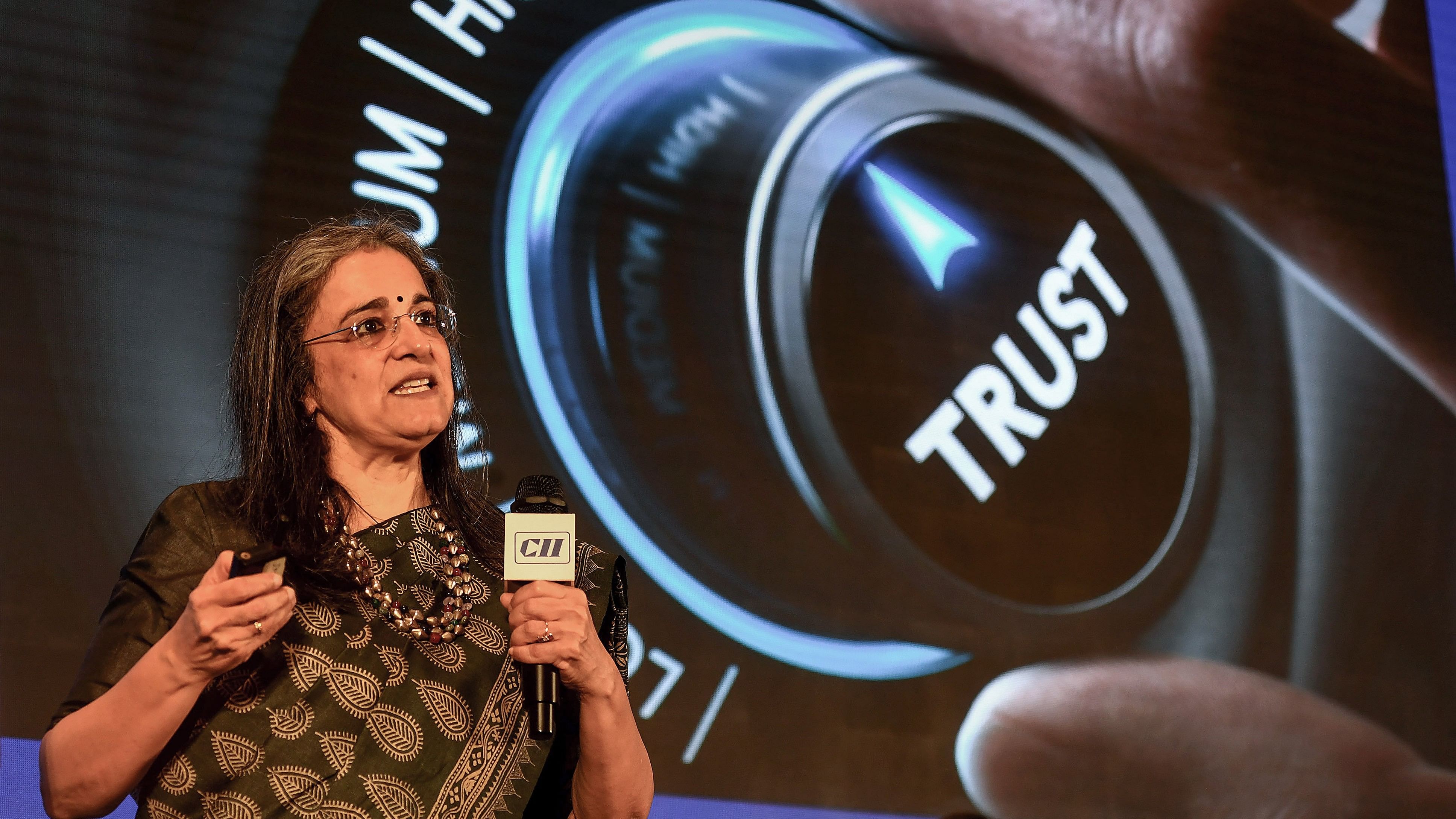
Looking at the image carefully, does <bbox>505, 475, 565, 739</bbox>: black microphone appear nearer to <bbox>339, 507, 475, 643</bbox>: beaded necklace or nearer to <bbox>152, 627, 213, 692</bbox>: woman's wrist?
<bbox>339, 507, 475, 643</bbox>: beaded necklace

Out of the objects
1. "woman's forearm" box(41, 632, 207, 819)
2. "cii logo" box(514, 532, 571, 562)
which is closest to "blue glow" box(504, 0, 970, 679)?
"cii logo" box(514, 532, 571, 562)

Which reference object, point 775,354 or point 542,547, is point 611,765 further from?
point 775,354

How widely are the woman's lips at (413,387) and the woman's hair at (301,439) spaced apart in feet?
0.27

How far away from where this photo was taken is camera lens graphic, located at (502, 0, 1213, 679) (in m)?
2.86

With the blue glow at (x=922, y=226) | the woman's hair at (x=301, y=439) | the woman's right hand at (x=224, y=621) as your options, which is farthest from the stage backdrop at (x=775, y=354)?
the woman's right hand at (x=224, y=621)

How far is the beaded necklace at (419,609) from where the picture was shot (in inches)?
57.9

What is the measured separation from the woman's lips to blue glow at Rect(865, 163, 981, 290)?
6.20 feet

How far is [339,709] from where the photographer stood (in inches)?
55.1

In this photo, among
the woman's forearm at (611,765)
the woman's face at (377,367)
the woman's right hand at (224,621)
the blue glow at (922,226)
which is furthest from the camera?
the blue glow at (922,226)

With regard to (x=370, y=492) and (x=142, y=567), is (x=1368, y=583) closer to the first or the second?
(x=370, y=492)

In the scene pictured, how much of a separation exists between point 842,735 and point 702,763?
347 millimetres

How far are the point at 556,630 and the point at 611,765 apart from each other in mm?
215

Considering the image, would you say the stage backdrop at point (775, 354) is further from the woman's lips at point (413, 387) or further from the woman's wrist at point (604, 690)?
the woman's wrist at point (604, 690)

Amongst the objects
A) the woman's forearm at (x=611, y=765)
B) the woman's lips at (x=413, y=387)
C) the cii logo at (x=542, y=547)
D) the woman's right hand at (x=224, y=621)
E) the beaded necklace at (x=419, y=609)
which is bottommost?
the woman's forearm at (x=611, y=765)
